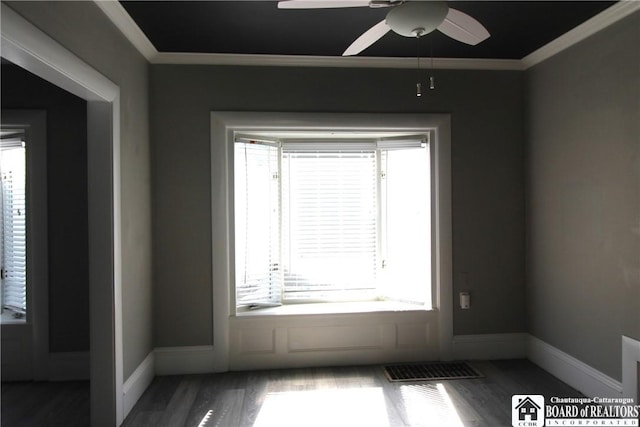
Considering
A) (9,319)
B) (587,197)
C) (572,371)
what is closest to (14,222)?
(9,319)

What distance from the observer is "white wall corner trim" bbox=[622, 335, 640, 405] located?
8.13 feet

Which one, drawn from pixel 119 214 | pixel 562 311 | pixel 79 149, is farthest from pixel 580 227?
pixel 79 149

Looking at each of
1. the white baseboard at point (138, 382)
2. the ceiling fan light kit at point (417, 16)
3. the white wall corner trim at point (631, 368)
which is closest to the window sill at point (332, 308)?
the white baseboard at point (138, 382)

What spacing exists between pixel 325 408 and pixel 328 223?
1.63 metres

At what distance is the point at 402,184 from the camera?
3.74 metres

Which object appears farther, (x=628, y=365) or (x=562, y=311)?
(x=562, y=311)

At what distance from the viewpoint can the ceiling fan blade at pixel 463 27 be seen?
1899mm

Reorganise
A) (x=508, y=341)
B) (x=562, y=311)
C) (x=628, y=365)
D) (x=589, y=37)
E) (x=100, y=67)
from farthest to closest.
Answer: (x=508, y=341) < (x=562, y=311) < (x=589, y=37) < (x=628, y=365) < (x=100, y=67)

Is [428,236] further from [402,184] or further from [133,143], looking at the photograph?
[133,143]

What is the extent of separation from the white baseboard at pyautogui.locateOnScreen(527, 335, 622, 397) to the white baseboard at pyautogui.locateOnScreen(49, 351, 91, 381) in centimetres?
376

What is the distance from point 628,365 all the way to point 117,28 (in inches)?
157

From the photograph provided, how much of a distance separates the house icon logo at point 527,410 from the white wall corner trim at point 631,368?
0.52m

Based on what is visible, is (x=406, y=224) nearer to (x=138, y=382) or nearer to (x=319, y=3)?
(x=319, y=3)

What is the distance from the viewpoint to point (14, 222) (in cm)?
329
